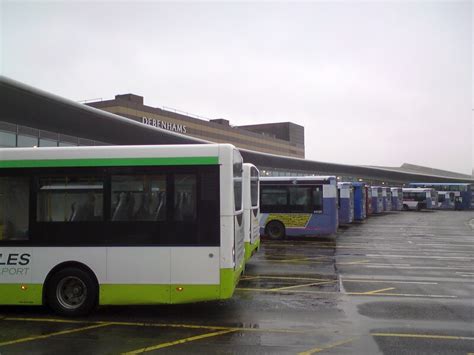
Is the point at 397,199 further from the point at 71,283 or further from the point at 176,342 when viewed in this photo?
the point at 176,342

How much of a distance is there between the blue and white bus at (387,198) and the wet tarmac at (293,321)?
34.1 meters

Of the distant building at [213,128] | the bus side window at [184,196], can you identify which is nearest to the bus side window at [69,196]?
the bus side window at [184,196]

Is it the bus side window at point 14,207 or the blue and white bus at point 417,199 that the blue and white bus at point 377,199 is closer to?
the blue and white bus at point 417,199

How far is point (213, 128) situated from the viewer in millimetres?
109875

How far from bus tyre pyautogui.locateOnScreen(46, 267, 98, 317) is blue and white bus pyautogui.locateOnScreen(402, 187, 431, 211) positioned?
165 feet

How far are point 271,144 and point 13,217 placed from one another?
13599cm

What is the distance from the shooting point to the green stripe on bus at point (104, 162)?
7656 millimetres

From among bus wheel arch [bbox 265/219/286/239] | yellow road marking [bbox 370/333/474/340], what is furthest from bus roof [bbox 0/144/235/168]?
bus wheel arch [bbox 265/219/286/239]

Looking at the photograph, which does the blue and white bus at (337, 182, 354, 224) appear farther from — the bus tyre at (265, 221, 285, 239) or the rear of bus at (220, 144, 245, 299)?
the rear of bus at (220, 144, 245, 299)

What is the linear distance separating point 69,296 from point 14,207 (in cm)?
183

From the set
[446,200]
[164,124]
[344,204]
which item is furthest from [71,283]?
[164,124]

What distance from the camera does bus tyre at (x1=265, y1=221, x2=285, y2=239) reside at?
66.4 feet

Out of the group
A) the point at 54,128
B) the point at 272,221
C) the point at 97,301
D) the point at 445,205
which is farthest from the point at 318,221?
the point at 445,205

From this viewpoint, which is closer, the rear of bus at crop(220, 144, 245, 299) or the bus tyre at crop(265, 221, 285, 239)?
the rear of bus at crop(220, 144, 245, 299)
